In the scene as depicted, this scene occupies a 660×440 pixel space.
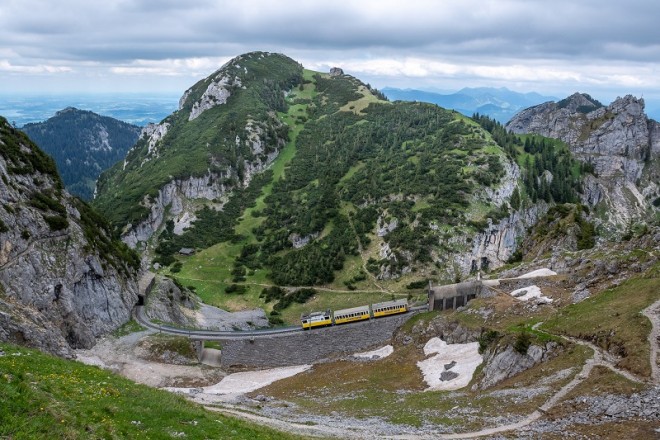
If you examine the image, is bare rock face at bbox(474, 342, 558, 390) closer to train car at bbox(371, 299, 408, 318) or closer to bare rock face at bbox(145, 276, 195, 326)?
train car at bbox(371, 299, 408, 318)

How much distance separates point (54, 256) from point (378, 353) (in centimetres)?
4924

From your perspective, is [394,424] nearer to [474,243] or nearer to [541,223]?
[541,223]

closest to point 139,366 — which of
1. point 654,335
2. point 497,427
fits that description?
point 497,427

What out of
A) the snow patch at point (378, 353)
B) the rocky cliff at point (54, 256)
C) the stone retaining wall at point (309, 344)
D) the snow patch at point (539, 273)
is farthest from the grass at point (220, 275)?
the snow patch at point (539, 273)

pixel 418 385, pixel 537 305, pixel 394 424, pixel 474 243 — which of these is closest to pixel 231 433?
pixel 394 424

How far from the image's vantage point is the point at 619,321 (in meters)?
42.3

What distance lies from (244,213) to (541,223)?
11618cm

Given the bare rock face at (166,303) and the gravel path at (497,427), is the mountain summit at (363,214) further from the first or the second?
the gravel path at (497,427)

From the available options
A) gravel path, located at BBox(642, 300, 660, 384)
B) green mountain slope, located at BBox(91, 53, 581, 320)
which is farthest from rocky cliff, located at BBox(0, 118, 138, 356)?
gravel path, located at BBox(642, 300, 660, 384)

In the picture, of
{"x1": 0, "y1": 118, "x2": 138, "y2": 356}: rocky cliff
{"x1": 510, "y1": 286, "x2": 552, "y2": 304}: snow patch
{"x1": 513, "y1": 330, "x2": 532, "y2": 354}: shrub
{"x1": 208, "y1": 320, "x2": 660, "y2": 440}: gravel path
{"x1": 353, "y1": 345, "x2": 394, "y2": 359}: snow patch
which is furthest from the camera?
{"x1": 353, "y1": 345, "x2": 394, "y2": 359}: snow patch

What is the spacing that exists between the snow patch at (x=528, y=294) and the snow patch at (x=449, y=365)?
10833 mm

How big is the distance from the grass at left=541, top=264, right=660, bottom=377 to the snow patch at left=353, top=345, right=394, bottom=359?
23173mm

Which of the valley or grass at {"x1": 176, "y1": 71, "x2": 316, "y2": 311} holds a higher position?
the valley

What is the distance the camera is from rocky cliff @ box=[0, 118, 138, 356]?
61.3 meters
